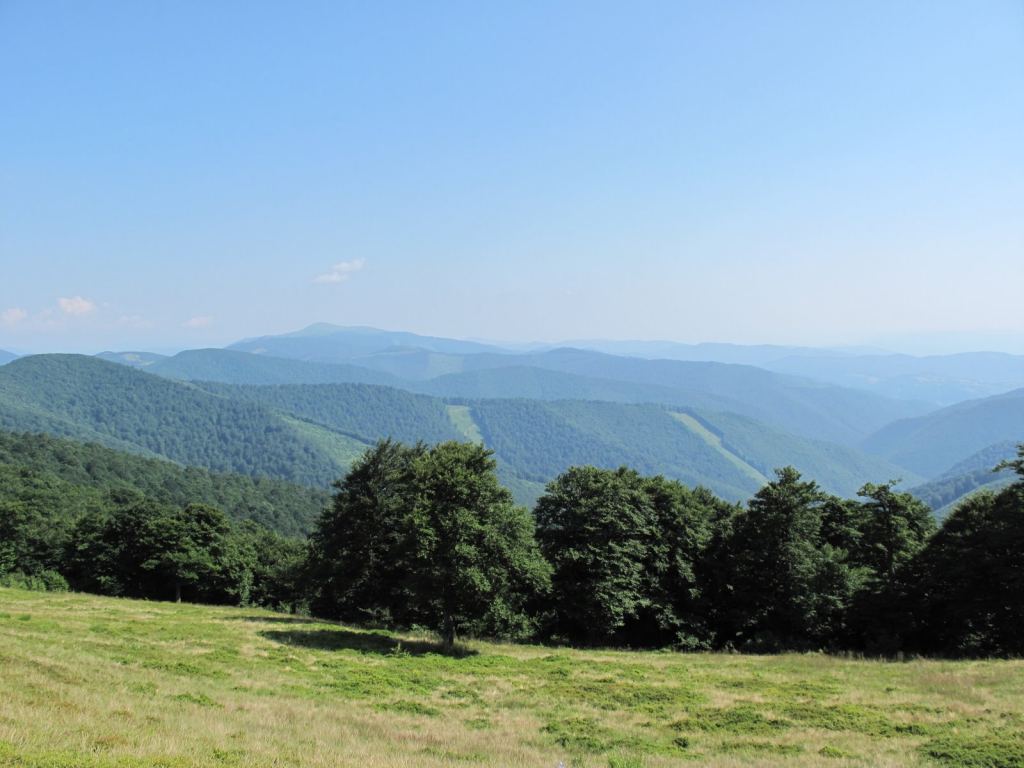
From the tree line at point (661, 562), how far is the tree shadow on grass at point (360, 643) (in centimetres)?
145

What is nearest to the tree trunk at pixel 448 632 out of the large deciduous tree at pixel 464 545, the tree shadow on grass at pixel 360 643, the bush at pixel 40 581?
the large deciduous tree at pixel 464 545

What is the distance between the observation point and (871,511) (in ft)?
141

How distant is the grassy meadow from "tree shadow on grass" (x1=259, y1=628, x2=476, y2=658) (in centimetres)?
25

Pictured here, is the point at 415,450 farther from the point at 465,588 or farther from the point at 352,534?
the point at 465,588

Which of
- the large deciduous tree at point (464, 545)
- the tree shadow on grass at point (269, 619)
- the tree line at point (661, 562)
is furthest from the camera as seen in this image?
the tree shadow on grass at point (269, 619)

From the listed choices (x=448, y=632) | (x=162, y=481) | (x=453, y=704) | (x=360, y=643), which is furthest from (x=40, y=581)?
(x=162, y=481)

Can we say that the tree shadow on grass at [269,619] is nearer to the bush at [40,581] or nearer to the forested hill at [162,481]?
the bush at [40,581]

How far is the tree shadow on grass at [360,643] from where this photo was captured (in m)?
29.5

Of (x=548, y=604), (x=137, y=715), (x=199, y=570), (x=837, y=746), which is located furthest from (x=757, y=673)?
(x=199, y=570)

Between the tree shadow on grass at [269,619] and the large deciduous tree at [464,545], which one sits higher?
the large deciduous tree at [464,545]

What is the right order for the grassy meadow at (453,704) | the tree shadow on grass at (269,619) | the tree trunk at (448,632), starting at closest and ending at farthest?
the grassy meadow at (453,704) → the tree trunk at (448,632) → the tree shadow on grass at (269,619)

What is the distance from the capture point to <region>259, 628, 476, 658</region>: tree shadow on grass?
96.6ft

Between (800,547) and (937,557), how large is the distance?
7.46 metres

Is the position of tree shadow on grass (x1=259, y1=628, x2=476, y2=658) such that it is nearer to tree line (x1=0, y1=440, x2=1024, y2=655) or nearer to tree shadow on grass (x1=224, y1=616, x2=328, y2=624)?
tree line (x1=0, y1=440, x2=1024, y2=655)
